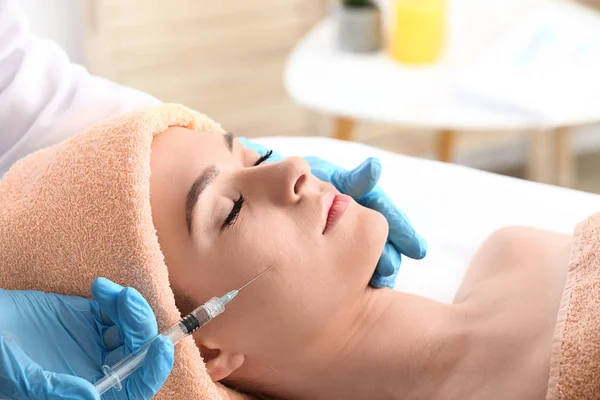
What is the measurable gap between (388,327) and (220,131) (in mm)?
420

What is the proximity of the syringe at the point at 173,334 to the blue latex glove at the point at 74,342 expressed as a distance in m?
0.01

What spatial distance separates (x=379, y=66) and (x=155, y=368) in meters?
1.41

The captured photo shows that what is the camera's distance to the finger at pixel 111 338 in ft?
3.37

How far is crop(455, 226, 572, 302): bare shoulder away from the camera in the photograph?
51.1 inches

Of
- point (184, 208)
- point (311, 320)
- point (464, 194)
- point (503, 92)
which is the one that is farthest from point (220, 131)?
point (503, 92)

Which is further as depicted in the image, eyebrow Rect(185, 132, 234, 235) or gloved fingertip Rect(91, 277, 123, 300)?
eyebrow Rect(185, 132, 234, 235)

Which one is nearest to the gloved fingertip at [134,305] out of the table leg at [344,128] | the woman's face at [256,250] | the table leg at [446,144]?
the woman's face at [256,250]

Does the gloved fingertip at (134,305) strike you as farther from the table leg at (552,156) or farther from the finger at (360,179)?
the table leg at (552,156)

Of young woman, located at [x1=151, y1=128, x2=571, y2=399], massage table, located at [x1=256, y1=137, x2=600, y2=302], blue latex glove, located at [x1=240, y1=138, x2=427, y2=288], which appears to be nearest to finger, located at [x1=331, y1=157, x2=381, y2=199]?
blue latex glove, located at [x1=240, y1=138, x2=427, y2=288]

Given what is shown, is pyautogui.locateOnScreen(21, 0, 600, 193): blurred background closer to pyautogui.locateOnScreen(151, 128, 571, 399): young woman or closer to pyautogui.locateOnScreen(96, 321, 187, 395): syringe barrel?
pyautogui.locateOnScreen(151, 128, 571, 399): young woman

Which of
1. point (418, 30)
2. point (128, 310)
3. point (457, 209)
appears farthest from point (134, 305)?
point (418, 30)

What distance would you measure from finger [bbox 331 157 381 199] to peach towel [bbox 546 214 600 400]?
335 mm

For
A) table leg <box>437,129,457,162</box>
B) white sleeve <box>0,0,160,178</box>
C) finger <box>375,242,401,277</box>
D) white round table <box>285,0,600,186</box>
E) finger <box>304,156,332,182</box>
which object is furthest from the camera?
table leg <box>437,129,457,162</box>

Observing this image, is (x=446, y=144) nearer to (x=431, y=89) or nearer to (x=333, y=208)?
(x=431, y=89)
